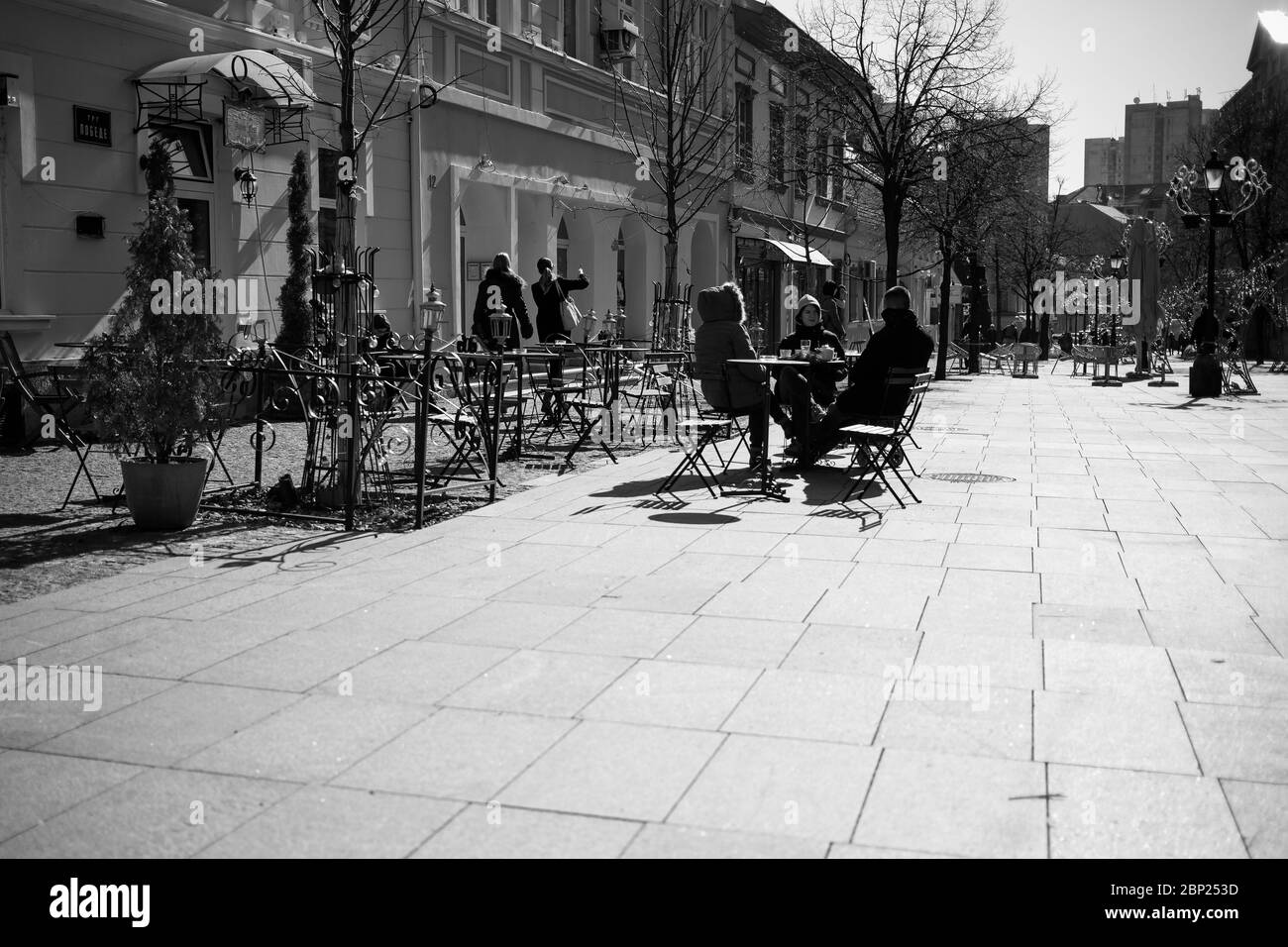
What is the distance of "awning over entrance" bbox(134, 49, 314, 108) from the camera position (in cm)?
1388

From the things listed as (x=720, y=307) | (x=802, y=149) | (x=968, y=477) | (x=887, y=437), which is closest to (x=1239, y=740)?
(x=887, y=437)

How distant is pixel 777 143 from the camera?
35.8 metres

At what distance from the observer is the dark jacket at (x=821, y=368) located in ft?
39.2

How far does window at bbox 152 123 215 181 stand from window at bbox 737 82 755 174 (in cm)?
2005

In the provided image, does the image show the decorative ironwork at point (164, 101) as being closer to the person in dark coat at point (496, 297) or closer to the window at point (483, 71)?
the person in dark coat at point (496, 297)

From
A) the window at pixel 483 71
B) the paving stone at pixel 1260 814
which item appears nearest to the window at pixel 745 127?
the window at pixel 483 71

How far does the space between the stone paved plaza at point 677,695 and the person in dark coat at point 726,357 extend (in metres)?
2.05

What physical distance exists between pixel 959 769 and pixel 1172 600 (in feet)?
9.78

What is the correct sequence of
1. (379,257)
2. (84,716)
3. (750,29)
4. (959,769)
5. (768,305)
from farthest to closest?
(768,305), (750,29), (379,257), (84,716), (959,769)

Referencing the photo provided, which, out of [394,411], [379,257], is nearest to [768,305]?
[379,257]

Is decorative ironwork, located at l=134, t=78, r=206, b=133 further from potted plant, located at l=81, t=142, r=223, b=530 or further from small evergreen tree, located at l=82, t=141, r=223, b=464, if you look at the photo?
small evergreen tree, located at l=82, t=141, r=223, b=464

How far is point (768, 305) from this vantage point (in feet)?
129

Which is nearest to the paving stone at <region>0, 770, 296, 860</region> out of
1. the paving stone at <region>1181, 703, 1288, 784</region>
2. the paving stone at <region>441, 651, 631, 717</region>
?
the paving stone at <region>441, 651, 631, 717</region>
